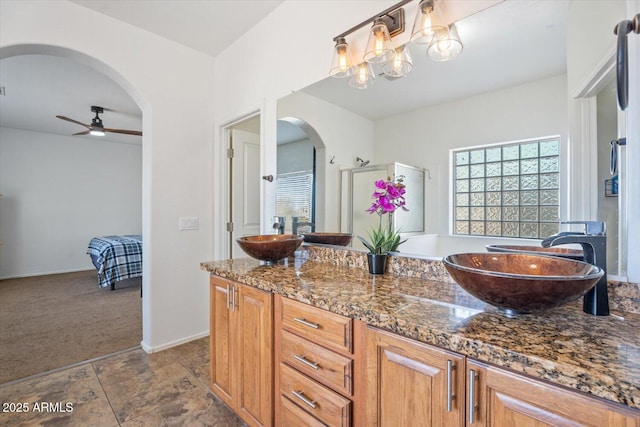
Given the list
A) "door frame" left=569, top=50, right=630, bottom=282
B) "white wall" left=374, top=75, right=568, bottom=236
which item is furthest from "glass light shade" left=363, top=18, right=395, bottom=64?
"door frame" left=569, top=50, right=630, bottom=282

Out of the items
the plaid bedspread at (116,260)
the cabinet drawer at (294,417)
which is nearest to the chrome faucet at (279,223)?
the cabinet drawer at (294,417)

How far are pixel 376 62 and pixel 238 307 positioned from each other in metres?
1.56

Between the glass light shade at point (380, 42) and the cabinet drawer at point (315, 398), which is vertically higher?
the glass light shade at point (380, 42)

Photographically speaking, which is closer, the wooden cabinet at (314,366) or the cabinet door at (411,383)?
the cabinet door at (411,383)

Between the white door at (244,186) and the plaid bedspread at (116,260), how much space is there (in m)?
2.74

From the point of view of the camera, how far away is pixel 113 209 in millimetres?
6348

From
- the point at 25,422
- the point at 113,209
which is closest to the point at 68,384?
the point at 25,422

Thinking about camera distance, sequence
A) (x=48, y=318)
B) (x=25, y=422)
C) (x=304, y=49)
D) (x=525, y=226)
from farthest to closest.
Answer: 1. (x=48, y=318)
2. (x=304, y=49)
3. (x=25, y=422)
4. (x=525, y=226)

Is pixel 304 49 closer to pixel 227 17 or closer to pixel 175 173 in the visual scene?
pixel 227 17

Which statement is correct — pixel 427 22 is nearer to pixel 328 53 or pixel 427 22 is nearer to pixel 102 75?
pixel 328 53

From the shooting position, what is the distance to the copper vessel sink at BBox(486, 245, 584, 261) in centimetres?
112

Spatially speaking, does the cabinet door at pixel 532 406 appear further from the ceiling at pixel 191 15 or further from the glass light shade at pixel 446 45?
the ceiling at pixel 191 15

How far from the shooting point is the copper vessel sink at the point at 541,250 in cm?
112

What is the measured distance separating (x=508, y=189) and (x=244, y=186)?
229 centimetres
